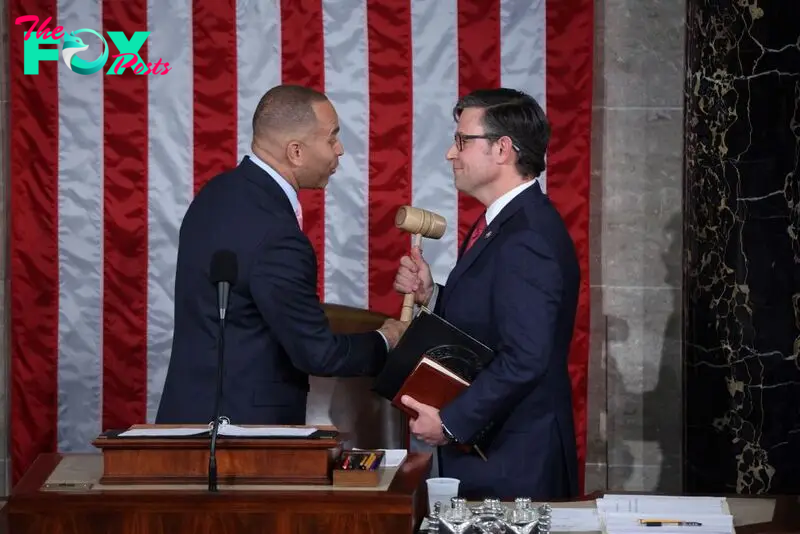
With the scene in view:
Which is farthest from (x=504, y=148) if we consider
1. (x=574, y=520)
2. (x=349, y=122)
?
(x=349, y=122)

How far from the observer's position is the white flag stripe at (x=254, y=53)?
477 cm

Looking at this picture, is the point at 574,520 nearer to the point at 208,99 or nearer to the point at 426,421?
the point at 426,421

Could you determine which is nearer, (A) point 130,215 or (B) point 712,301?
(B) point 712,301

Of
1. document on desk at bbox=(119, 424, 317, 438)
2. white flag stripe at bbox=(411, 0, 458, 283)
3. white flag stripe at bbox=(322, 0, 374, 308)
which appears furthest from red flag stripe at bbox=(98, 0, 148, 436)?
document on desk at bbox=(119, 424, 317, 438)

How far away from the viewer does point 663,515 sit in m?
2.47

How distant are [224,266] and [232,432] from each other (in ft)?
1.14

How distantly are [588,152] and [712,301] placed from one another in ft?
2.44

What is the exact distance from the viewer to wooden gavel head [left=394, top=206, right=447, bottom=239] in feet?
12.3

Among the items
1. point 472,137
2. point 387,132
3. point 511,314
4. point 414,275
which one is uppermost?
point 387,132

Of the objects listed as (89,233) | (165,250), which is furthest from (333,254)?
(89,233)

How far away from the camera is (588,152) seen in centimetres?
467

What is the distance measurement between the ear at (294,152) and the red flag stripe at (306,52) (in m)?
1.24

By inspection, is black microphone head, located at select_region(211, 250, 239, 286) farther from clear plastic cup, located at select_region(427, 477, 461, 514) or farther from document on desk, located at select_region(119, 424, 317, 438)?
clear plastic cup, located at select_region(427, 477, 461, 514)

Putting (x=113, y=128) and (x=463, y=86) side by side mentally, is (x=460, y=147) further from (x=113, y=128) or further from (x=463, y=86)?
(x=113, y=128)
